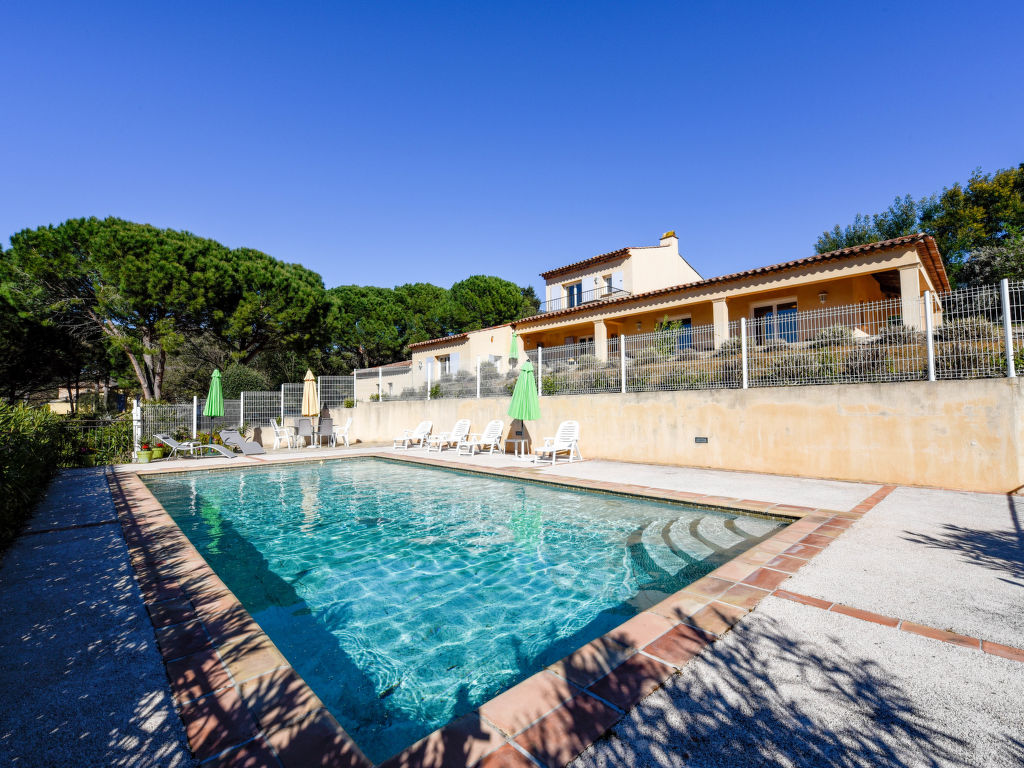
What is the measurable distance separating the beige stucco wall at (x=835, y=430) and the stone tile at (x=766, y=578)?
16.8 ft

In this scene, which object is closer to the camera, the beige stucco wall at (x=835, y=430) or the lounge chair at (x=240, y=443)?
the beige stucco wall at (x=835, y=430)

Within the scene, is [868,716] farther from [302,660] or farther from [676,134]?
[676,134]

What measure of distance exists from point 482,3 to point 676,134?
757 cm

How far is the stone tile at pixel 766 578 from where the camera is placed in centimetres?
318

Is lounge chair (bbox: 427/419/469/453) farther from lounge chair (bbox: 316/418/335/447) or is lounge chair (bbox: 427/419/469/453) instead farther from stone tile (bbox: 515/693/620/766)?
stone tile (bbox: 515/693/620/766)

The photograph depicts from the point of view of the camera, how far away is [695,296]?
53.5 feet

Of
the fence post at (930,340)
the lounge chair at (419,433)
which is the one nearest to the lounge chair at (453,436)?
the lounge chair at (419,433)

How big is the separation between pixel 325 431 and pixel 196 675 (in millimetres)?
15148

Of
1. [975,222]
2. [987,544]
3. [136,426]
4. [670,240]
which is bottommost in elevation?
[987,544]

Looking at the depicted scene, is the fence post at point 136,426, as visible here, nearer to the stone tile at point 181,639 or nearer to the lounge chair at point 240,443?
the lounge chair at point 240,443

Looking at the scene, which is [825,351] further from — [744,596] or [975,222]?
[975,222]

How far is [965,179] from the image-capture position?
84.7 ft

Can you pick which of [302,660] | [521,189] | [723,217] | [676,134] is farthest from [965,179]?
[302,660]

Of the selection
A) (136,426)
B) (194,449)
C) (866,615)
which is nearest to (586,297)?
(194,449)
